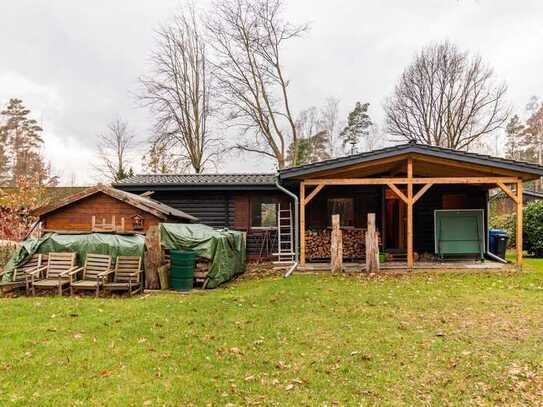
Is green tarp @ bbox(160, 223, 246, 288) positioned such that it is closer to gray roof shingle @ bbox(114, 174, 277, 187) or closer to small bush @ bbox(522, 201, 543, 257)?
gray roof shingle @ bbox(114, 174, 277, 187)

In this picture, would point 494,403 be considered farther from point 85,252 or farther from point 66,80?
point 66,80

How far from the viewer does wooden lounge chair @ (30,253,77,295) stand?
26.5ft

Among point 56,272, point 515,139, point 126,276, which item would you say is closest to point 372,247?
point 126,276

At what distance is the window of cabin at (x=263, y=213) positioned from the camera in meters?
13.6

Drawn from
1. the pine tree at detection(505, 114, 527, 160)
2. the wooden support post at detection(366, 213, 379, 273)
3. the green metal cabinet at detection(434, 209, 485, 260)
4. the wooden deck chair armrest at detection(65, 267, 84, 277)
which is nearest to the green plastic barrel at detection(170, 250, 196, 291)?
the wooden deck chair armrest at detection(65, 267, 84, 277)

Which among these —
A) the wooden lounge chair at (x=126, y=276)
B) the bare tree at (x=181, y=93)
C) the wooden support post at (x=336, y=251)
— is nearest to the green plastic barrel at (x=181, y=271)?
the wooden lounge chair at (x=126, y=276)

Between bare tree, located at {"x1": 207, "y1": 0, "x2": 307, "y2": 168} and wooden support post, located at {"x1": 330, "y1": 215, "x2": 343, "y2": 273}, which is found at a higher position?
bare tree, located at {"x1": 207, "y1": 0, "x2": 307, "y2": 168}

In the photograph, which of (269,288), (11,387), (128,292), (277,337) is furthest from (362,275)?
(11,387)

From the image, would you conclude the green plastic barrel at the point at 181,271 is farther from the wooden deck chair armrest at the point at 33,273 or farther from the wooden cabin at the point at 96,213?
the wooden deck chair armrest at the point at 33,273

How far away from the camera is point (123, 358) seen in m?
4.30

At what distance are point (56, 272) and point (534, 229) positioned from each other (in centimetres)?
1588

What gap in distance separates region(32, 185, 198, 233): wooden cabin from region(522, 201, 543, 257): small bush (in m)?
13.4

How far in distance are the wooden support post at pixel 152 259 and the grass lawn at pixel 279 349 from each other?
1.40m

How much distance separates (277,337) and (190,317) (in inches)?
66.1
